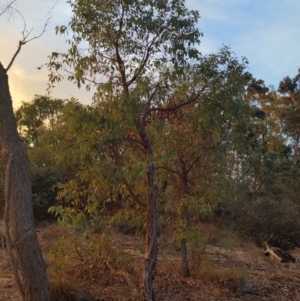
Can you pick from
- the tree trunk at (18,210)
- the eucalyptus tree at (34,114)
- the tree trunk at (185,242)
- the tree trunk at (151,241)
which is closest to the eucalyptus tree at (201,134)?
the tree trunk at (185,242)

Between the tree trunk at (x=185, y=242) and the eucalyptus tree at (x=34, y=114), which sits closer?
the tree trunk at (x=185, y=242)

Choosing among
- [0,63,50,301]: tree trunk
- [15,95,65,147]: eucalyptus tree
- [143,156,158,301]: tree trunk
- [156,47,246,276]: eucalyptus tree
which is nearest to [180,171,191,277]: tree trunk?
[156,47,246,276]: eucalyptus tree

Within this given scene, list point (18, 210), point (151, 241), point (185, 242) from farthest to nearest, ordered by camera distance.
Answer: point (185, 242)
point (151, 241)
point (18, 210)

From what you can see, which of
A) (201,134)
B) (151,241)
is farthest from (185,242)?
(201,134)

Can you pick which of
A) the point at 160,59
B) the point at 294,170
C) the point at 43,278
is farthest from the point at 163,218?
the point at 294,170

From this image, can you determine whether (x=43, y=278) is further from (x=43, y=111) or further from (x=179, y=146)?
(x=43, y=111)

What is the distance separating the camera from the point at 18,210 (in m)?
4.35

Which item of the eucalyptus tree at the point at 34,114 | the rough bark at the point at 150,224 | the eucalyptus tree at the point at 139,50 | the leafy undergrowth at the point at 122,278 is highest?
the eucalyptus tree at the point at 34,114

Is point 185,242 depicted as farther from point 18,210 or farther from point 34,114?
point 34,114

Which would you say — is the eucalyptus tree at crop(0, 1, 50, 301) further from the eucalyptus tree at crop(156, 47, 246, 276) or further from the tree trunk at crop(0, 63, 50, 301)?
the eucalyptus tree at crop(156, 47, 246, 276)

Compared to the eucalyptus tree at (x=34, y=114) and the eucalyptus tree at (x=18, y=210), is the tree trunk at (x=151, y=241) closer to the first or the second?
the eucalyptus tree at (x=18, y=210)

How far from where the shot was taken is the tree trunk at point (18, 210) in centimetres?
435

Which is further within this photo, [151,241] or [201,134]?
[201,134]

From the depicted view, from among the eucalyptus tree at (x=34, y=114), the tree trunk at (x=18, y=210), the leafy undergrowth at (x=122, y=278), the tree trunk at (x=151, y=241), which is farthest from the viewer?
the eucalyptus tree at (x=34, y=114)
